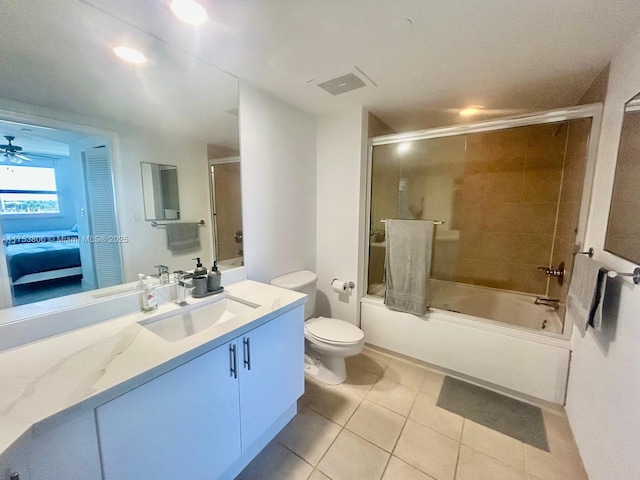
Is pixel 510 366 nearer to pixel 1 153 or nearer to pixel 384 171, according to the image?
pixel 384 171

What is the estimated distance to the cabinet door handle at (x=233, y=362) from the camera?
1.12 metres

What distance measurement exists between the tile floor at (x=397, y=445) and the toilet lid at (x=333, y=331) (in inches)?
15.4

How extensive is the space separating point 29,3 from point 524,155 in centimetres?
325

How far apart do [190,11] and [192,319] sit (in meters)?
1.44

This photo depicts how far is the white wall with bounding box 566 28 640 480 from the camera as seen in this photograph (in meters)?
0.98

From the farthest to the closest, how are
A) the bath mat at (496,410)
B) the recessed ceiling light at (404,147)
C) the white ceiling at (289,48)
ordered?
the recessed ceiling light at (404,147) < the bath mat at (496,410) < the white ceiling at (289,48)

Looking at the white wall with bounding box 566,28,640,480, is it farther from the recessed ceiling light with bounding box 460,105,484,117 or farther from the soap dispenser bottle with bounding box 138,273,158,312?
the soap dispenser bottle with bounding box 138,273,158,312

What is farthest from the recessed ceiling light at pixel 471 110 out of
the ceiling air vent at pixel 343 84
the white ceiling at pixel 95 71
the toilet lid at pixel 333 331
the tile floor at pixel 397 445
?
the tile floor at pixel 397 445

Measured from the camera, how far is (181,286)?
1394 mm

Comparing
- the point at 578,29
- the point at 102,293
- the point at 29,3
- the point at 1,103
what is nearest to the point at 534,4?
the point at 578,29

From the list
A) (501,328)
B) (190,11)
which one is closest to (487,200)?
(501,328)

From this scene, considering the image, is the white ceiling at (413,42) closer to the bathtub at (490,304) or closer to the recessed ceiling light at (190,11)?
the recessed ceiling light at (190,11)

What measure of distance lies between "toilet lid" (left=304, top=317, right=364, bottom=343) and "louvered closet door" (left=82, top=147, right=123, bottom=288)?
126cm

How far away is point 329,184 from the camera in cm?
237
